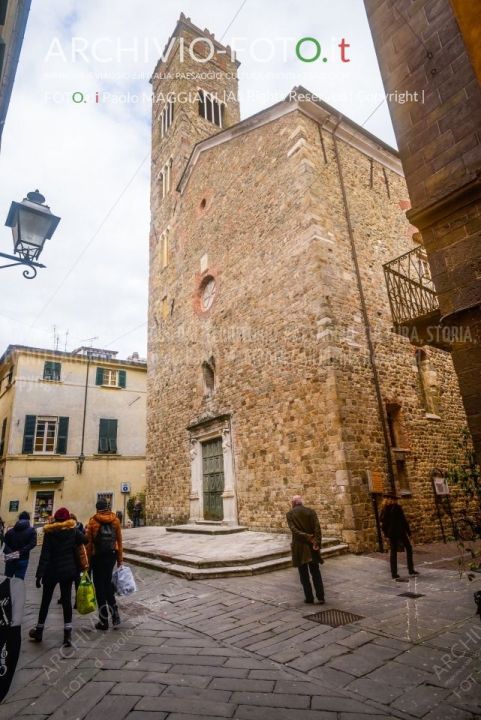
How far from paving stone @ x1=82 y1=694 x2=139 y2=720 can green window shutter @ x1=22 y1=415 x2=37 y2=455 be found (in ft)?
57.3

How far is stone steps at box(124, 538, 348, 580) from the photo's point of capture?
6012 millimetres

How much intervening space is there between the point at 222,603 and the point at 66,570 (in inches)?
73.4

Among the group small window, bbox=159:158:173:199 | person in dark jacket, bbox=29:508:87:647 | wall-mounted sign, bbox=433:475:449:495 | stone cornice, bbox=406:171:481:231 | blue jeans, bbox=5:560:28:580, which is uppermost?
small window, bbox=159:158:173:199

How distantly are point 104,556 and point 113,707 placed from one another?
6.23ft

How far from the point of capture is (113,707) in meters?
2.53

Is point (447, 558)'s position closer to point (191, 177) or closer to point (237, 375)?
point (237, 375)

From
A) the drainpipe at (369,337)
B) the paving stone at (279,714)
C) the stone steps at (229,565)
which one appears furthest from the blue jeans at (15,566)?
the drainpipe at (369,337)

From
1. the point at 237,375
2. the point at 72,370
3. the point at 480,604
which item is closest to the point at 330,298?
the point at 237,375

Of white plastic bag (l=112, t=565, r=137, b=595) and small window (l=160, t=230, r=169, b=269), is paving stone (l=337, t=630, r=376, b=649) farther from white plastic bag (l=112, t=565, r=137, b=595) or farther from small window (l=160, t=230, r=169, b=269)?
small window (l=160, t=230, r=169, b=269)

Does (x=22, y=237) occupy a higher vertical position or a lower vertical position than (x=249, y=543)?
higher

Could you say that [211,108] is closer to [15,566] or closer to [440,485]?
[440,485]

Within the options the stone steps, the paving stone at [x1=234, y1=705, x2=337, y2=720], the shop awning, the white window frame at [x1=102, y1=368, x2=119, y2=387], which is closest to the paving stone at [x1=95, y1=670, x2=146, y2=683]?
the paving stone at [x1=234, y1=705, x2=337, y2=720]

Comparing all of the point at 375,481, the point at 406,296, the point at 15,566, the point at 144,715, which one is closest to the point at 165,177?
the point at 406,296

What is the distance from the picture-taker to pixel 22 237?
4312mm
